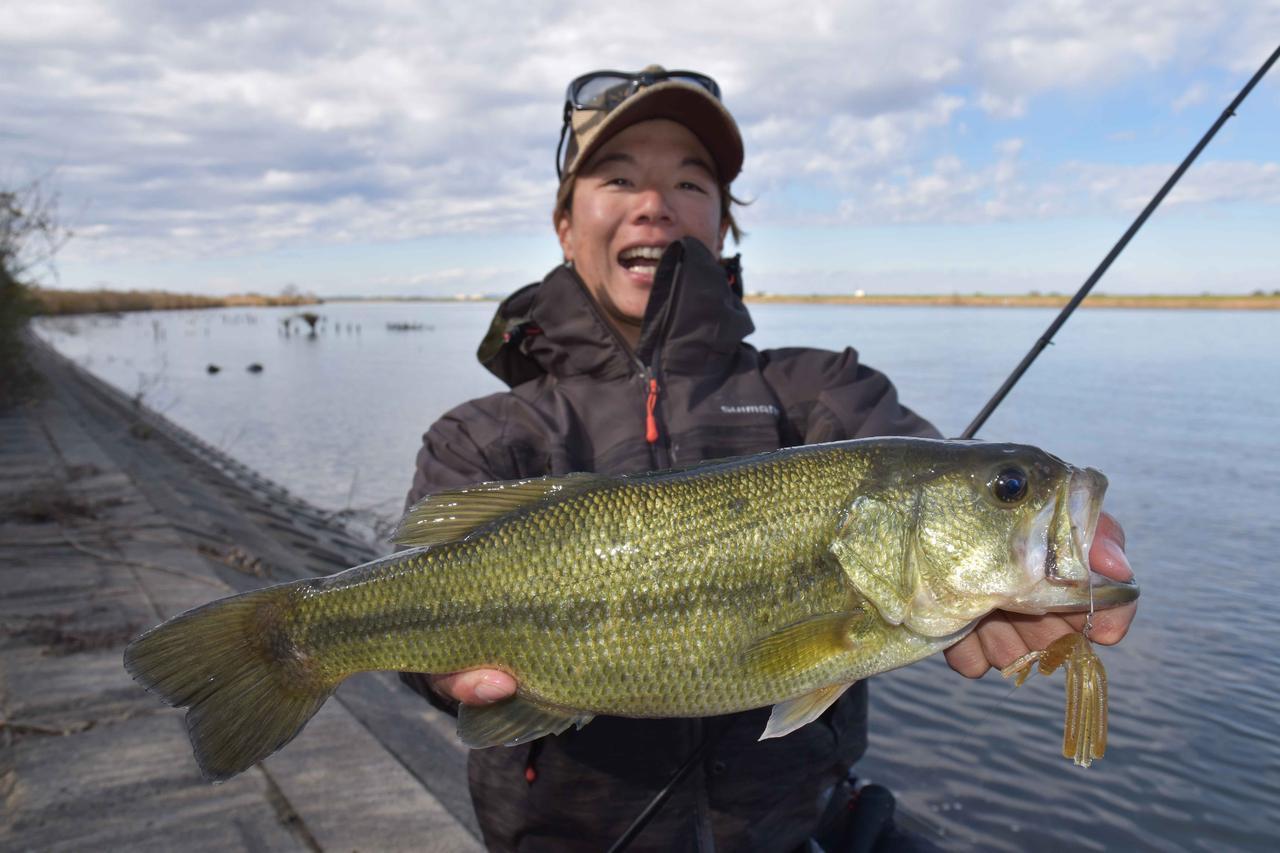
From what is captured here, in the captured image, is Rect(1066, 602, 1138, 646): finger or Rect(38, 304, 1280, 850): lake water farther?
Rect(38, 304, 1280, 850): lake water

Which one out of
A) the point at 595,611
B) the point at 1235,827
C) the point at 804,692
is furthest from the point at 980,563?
the point at 1235,827

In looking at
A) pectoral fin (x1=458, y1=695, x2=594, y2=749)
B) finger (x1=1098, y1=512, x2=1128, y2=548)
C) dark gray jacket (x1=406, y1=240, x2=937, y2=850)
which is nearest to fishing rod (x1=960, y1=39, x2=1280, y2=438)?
dark gray jacket (x1=406, y1=240, x2=937, y2=850)

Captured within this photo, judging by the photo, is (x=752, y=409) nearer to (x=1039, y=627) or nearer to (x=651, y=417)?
(x=651, y=417)

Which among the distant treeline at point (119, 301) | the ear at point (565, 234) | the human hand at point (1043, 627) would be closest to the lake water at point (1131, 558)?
the human hand at point (1043, 627)

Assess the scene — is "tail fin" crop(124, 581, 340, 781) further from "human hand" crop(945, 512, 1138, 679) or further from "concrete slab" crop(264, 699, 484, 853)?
"human hand" crop(945, 512, 1138, 679)

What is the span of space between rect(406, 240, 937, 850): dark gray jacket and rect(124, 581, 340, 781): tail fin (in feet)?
1.90

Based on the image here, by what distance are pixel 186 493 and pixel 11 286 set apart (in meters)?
9.67

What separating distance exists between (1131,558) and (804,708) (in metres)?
11.0

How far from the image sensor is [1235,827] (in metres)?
6.49

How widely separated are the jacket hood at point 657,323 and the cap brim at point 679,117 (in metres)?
0.55

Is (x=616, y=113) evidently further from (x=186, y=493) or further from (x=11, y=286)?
(x=11, y=286)

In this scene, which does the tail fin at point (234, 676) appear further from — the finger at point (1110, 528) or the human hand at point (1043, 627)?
the finger at point (1110, 528)

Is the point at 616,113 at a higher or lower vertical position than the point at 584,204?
higher

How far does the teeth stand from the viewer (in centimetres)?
356
